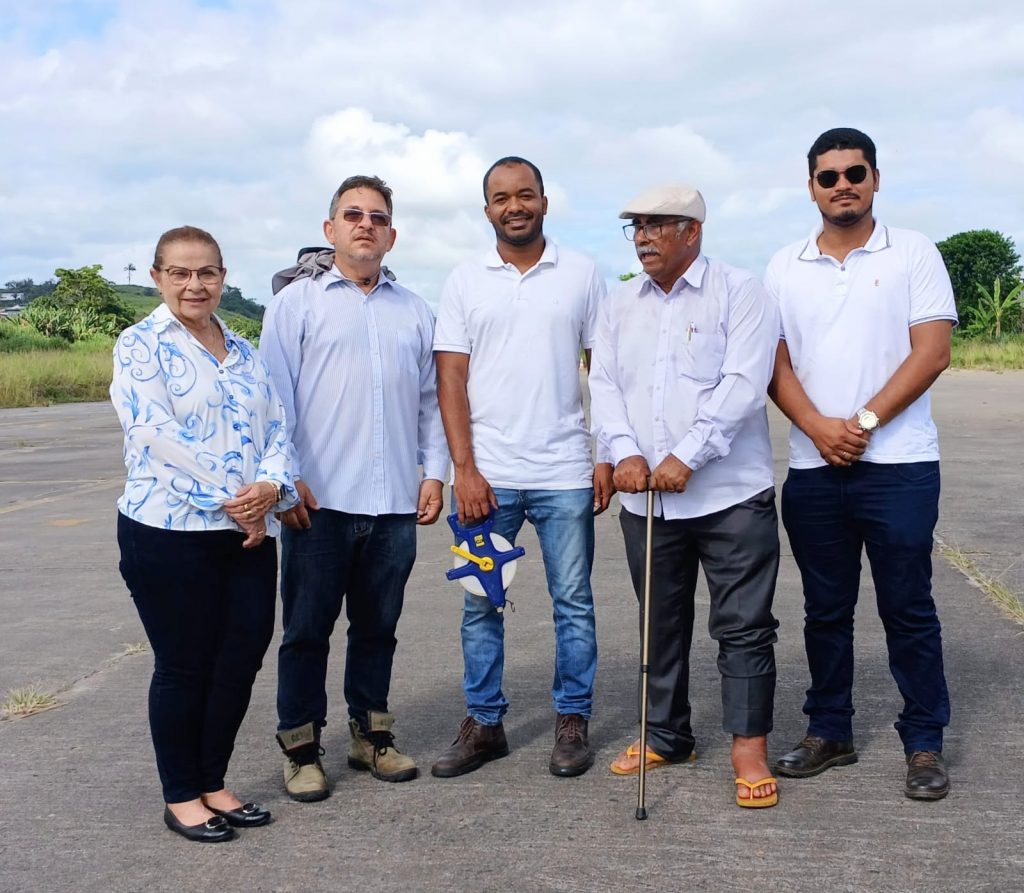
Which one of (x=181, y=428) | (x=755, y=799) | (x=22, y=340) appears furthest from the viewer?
(x=22, y=340)

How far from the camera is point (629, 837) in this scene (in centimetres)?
384

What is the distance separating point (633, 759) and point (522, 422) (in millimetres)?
1310

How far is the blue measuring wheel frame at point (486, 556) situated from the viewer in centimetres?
456

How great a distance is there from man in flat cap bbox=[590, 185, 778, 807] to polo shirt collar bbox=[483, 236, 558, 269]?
0.30 metres

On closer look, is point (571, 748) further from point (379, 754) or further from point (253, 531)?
point (253, 531)

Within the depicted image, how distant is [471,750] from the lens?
4.56 metres

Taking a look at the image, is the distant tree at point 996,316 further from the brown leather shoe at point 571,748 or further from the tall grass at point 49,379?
the brown leather shoe at point 571,748

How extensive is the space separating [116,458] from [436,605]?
10702 millimetres

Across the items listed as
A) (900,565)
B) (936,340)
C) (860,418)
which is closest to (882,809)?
(900,565)

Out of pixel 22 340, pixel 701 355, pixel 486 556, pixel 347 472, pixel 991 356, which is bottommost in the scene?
pixel 991 356

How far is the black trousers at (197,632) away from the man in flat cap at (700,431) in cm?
137

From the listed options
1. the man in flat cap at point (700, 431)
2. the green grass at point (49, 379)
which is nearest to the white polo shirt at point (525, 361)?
the man in flat cap at point (700, 431)

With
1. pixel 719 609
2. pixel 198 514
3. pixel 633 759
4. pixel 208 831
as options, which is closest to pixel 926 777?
pixel 719 609

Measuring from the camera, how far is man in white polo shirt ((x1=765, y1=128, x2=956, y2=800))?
431cm
